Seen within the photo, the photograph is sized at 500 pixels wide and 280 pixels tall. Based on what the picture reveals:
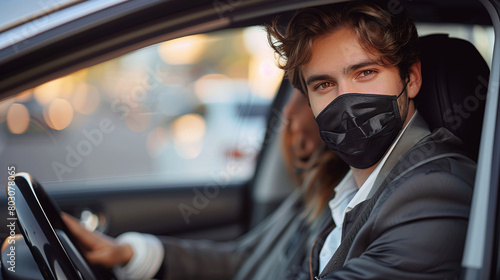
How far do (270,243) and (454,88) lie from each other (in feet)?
4.05

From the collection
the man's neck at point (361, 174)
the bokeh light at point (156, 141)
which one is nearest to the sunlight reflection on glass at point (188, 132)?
the bokeh light at point (156, 141)

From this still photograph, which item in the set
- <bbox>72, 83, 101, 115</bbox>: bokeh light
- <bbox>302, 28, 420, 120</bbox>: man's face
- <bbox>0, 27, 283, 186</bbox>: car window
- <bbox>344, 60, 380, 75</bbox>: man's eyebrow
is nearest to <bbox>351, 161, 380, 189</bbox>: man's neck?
<bbox>302, 28, 420, 120</bbox>: man's face

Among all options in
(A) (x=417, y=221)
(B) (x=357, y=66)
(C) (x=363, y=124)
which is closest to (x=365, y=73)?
(B) (x=357, y=66)

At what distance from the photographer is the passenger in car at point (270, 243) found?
184 cm

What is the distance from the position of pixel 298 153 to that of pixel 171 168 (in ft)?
14.1

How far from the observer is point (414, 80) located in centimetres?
131

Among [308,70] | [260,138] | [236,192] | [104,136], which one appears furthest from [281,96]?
[104,136]

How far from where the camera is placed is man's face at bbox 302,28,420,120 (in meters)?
1.20

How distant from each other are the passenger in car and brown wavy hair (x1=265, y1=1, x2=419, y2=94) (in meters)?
0.61

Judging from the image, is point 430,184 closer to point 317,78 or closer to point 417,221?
point 417,221

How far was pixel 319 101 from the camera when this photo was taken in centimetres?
126

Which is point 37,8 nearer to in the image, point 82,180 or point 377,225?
point 377,225

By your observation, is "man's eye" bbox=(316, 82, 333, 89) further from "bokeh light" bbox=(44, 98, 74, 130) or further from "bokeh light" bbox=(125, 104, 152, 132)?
"bokeh light" bbox=(125, 104, 152, 132)

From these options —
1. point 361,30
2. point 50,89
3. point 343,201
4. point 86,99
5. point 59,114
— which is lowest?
point 343,201
